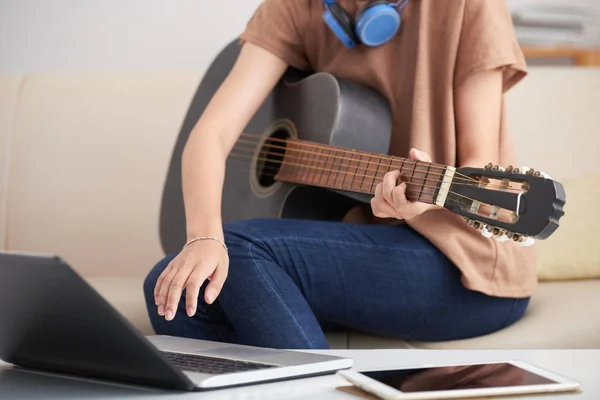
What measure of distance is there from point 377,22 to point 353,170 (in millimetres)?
257

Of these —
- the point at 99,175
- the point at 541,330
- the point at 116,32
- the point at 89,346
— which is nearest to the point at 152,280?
the point at 89,346

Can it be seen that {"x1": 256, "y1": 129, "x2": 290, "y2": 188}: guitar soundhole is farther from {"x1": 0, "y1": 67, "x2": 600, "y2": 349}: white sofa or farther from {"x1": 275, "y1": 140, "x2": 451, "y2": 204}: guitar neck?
{"x1": 0, "y1": 67, "x2": 600, "y2": 349}: white sofa

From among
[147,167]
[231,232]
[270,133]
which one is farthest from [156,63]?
[231,232]

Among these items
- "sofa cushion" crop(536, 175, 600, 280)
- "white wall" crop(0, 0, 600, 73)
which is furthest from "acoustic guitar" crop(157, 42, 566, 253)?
"white wall" crop(0, 0, 600, 73)

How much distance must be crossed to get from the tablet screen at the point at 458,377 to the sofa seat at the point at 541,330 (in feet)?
1.86

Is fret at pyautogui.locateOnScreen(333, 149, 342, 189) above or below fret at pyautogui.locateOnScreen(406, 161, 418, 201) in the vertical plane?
above

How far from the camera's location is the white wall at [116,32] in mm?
2408

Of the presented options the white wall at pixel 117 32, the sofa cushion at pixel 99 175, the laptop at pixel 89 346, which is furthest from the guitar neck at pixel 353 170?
the white wall at pixel 117 32

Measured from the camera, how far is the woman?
112 cm

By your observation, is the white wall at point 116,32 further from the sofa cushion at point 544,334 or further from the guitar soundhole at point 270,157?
the sofa cushion at point 544,334

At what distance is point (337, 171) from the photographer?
130cm

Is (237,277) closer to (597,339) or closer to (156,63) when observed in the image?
(597,339)

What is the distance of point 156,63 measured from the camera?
2.42 m

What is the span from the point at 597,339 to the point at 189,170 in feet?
2.32
